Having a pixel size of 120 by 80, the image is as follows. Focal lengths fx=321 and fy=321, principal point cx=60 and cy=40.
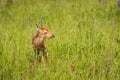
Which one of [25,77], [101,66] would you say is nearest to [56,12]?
[101,66]

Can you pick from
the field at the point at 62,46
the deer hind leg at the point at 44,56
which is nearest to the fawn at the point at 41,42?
the deer hind leg at the point at 44,56

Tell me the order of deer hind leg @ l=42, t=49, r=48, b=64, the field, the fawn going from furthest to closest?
the fawn → deer hind leg @ l=42, t=49, r=48, b=64 → the field

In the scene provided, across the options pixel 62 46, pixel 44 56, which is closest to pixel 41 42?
pixel 44 56

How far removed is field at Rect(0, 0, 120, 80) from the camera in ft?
13.9

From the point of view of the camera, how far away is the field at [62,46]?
13.9 ft

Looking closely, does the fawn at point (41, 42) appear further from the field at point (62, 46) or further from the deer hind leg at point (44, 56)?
the field at point (62, 46)

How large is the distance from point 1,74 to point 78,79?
3.21 ft

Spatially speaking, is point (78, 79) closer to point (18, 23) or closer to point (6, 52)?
point (6, 52)

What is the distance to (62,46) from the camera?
5.64 m

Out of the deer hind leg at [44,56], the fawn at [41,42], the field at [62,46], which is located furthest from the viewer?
the fawn at [41,42]

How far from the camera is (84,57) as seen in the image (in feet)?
16.7

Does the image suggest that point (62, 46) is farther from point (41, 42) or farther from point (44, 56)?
point (44, 56)

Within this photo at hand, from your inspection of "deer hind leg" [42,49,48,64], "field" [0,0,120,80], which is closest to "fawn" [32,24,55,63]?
"deer hind leg" [42,49,48,64]

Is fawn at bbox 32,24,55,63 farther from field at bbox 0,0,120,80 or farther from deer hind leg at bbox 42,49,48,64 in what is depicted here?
field at bbox 0,0,120,80
